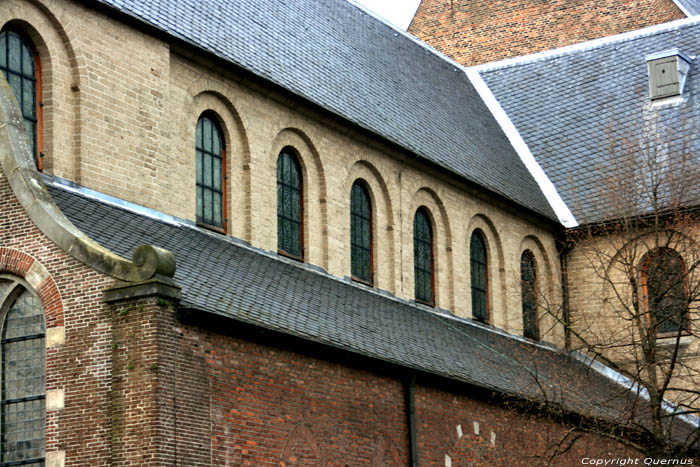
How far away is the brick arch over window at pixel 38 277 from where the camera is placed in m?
18.7

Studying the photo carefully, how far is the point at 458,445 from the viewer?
1000 inches

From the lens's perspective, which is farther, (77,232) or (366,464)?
(366,464)

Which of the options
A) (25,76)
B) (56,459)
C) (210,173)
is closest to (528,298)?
(210,173)

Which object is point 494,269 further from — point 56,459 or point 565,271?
point 56,459

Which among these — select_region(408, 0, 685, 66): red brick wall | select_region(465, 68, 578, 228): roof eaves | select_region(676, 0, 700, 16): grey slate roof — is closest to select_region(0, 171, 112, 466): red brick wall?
select_region(465, 68, 578, 228): roof eaves

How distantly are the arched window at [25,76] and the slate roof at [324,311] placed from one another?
115cm

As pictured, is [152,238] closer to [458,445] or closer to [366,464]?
[366,464]

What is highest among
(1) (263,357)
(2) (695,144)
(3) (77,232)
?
(2) (695,144)

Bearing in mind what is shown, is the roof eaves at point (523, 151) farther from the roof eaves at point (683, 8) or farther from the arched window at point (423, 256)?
the roof eaves at point (683, 8)

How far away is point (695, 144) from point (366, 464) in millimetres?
16510

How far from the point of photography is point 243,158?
83.9ft

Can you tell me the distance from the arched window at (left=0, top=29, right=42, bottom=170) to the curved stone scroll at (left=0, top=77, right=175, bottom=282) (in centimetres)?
120

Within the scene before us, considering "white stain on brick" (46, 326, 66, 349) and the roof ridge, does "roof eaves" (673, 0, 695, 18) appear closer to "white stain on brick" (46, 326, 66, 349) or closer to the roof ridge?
the roof ridge

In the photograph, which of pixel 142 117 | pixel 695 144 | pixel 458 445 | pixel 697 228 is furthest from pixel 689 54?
pixel 142 117
